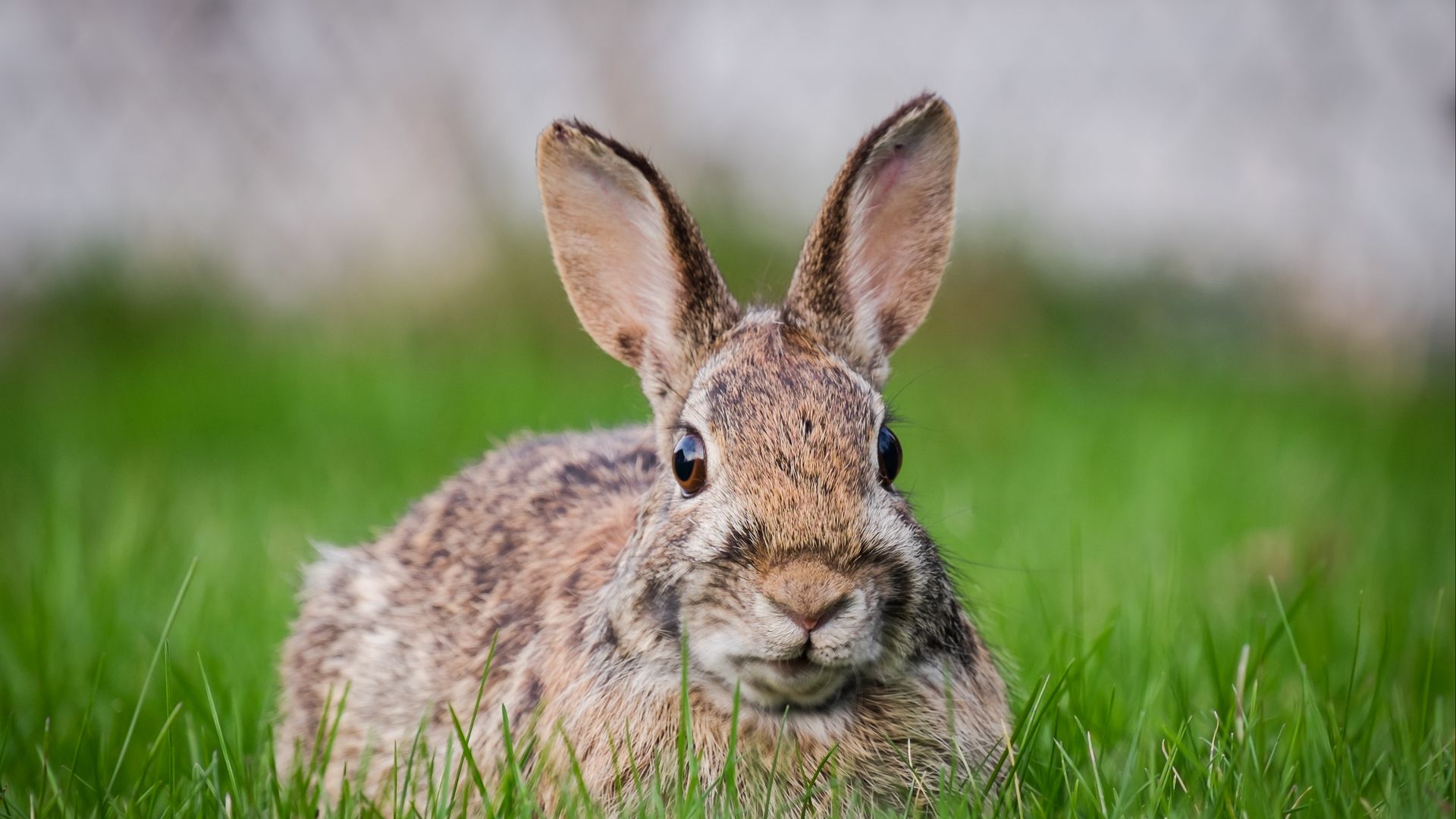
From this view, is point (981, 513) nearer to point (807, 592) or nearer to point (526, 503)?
point (526, 503)

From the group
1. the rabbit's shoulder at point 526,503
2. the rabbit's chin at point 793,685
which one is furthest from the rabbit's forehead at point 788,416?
the rabbit's shoulder at point 526,503

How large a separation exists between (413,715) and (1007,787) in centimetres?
150

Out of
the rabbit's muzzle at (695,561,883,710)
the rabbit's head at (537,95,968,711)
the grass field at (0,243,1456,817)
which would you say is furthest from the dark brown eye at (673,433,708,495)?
the grass field at (0,243,1456,817)

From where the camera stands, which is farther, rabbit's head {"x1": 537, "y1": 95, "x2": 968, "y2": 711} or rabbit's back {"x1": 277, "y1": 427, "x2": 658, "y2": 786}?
rabbit's back {"x1": 277, "y1": 427, "x2": 658, "y2": 786}

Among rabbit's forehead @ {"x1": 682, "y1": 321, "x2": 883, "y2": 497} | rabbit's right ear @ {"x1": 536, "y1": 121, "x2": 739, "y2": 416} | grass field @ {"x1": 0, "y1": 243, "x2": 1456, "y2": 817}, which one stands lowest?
grass field @ {"x1": 0, "y1": 243, "x2": 1456, "y2": 817}

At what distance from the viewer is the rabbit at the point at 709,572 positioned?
2340 millimetres

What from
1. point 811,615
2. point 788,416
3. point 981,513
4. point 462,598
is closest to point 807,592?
point 811,615

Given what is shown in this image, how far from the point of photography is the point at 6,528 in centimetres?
475

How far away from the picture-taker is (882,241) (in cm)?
311

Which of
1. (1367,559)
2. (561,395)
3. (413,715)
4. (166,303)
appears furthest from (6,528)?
(1367,559)

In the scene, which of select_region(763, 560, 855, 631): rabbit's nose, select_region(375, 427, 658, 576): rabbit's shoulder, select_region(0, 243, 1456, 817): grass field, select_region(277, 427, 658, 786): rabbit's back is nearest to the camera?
select_region(763, 560, 855, 631): rabbit's nose

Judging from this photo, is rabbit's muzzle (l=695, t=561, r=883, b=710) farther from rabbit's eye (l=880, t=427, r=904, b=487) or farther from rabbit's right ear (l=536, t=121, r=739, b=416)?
rabbit's right ear (l=536, t=121, r=739, b=416)

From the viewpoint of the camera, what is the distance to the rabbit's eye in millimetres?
2609

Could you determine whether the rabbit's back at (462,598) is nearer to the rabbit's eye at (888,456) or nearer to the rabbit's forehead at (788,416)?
the rabbit's forehead at (788,416)
